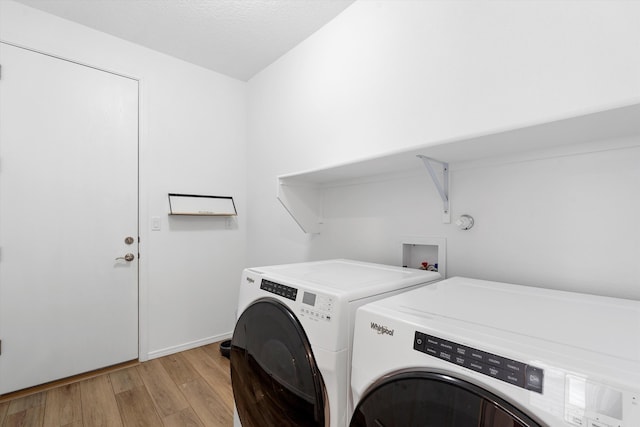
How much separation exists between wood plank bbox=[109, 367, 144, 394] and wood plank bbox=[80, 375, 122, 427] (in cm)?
3

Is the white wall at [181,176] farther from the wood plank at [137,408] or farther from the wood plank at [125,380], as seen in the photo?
the wood plank at [137,408]

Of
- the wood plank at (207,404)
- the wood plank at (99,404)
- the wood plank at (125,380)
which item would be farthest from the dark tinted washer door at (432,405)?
the wood plank at (125,380)

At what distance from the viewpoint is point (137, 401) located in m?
1.81

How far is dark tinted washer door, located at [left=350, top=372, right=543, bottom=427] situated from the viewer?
0.51m

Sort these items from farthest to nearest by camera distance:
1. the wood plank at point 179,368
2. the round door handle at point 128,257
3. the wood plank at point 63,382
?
the round door handle at point 128,257 → the wood plank at point 179,368 → the wood plank at point 63,382

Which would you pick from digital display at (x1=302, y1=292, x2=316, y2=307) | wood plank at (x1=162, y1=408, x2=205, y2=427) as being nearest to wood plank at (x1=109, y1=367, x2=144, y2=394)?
wood plank at (x1=162, y1=408, x2=205, y2=427)

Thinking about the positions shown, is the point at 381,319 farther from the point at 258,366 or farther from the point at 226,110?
the point at 226,110

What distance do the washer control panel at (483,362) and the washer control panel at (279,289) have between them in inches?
18.7

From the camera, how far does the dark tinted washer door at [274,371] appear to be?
0.89 metres

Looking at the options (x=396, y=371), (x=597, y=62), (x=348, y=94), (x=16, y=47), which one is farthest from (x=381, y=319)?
(x=16, y=47)

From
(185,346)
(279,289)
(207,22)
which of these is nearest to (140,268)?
(185,346)

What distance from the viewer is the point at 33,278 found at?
193cm

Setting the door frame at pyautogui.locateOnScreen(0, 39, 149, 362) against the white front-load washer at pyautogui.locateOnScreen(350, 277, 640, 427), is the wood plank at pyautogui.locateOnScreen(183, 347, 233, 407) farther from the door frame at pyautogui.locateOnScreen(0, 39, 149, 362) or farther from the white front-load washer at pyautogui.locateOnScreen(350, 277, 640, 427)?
the white front-load washer at pyautogui.locateOnScreen(350, 277, 640, 427)

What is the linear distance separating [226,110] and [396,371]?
2747 mm
